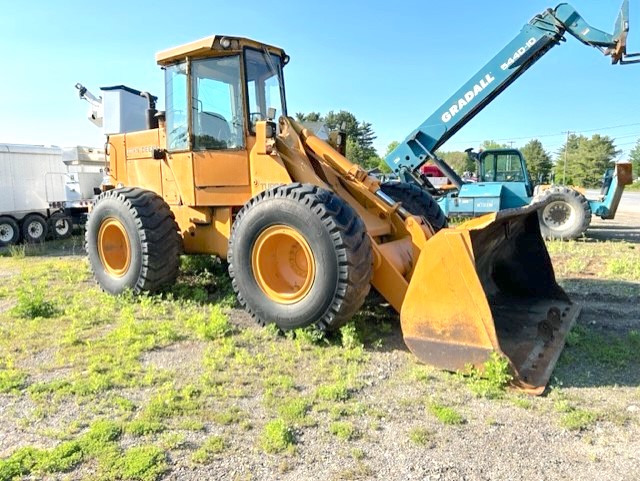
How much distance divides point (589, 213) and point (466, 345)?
32.0 ft

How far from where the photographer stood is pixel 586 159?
77938mm

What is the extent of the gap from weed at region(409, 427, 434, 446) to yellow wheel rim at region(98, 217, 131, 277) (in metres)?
4.35

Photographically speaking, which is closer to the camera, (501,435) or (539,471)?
(539,471)

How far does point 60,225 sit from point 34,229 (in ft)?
2.53

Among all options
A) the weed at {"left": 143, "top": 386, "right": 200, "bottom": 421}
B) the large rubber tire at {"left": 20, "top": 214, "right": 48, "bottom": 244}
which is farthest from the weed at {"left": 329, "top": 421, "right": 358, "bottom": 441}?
the large rubber tire at {"left": 20, "top": 214, "right": 48, "bottom": 244}

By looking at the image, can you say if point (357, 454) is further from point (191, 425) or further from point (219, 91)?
point (219, 91)

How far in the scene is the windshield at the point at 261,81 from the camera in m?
5.92

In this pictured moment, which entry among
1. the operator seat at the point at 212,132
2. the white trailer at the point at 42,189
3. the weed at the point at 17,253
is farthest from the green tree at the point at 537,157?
the operator seat at the point at 212,132

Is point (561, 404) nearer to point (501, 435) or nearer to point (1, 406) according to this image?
point (501, 435)

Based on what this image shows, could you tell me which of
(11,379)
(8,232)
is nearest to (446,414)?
(11,379)

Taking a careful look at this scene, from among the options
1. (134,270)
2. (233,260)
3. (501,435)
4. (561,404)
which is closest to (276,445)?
(501,435)

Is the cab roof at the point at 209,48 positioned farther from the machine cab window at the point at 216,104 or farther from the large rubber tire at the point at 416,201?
the large rubber tire at the point at 416,201

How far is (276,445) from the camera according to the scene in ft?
10.3

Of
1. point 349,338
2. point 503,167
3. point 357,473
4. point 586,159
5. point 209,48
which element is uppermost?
point 586,159
